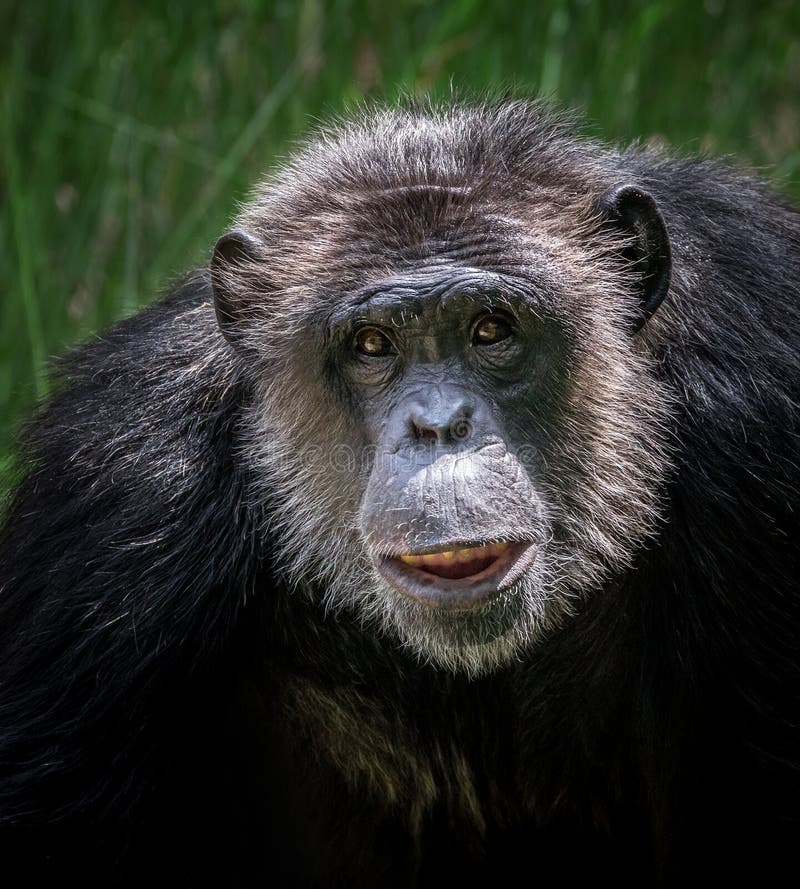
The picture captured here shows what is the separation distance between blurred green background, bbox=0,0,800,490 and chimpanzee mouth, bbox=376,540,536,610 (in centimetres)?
415

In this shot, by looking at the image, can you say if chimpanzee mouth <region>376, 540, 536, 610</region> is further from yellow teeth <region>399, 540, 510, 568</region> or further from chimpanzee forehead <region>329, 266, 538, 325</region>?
chimpanzee forehead <region>329, 266, 538, 325</region>

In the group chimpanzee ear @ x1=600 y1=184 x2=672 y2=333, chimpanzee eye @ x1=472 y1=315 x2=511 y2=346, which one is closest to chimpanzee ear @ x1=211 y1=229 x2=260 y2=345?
chimpanzee eye @ x1=472 y1=315 x2=511 y2=346

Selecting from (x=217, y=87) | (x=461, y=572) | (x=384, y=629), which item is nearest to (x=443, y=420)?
(x=461, y=572)

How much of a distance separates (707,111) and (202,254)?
350 centimetres

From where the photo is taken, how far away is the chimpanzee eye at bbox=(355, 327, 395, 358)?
4629 mm

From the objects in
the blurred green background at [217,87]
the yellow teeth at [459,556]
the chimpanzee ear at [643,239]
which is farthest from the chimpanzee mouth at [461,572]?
the blurred green background at [217,87]

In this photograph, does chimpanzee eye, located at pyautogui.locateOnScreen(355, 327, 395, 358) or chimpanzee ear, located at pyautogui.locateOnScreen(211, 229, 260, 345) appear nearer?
chimpanzee eye, located at pyautogui.locateOnScreen(355, 327, 395, 358)

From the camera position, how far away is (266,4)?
29.0 feet

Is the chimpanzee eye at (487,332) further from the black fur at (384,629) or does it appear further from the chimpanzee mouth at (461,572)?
the chimpanzee mouth at (461,572)

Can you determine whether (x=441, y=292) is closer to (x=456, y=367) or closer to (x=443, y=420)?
(x=456, y=367)

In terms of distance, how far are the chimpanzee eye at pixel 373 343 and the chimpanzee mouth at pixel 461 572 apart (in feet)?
2.21

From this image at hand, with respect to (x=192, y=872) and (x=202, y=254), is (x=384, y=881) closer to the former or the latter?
(x=192, y=872)

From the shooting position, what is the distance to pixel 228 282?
199 inches

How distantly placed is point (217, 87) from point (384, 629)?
4842 mm
